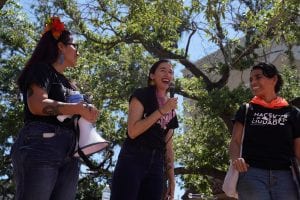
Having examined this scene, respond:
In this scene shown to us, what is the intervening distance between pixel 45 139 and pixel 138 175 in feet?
3.57

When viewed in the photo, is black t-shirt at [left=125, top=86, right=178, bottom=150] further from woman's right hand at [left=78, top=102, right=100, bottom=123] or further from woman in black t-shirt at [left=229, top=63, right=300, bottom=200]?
woman's right hand at [left=78, top=102, right=100, bottom=123]

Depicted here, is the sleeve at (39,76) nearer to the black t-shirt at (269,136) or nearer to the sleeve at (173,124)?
the sleeve at (173,124)

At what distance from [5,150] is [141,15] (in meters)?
9.30

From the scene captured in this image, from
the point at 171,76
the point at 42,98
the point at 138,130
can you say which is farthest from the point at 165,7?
the point at 42,98

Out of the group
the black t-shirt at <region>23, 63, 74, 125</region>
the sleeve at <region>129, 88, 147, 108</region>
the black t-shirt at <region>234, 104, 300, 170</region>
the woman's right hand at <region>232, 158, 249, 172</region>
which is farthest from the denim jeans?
the black t-shirt at <region>23, 63, 74, 125</region>

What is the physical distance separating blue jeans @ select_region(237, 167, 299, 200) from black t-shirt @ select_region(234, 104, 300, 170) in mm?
59

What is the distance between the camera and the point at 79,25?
45.6 ft

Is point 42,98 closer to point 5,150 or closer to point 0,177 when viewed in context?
point 5,150

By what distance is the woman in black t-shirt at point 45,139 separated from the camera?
319cm

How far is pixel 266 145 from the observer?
14.3 ft

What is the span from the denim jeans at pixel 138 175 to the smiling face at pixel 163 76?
0.64m

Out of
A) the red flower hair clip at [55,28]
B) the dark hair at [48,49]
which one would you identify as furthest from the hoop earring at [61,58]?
the red flower hair clip at [55,28]

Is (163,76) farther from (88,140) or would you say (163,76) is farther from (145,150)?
(88,140)

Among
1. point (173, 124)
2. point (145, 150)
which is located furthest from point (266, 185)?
point (145, 150)
